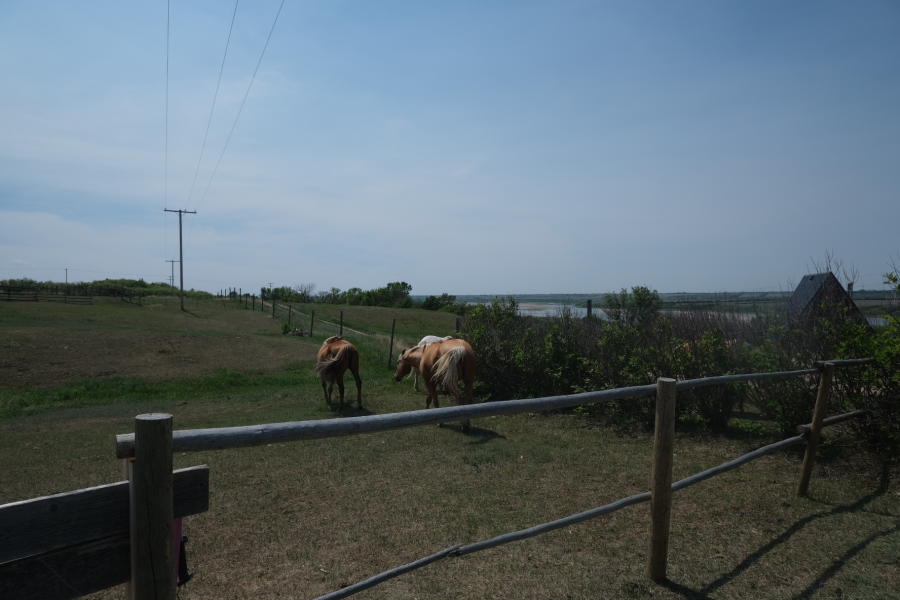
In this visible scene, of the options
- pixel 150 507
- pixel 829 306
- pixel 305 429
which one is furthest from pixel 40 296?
pixel 829 306

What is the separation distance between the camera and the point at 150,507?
5.10 ft

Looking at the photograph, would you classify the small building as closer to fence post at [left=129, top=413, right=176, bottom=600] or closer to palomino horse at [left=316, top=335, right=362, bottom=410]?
fence post at [left=129, top=413, right=176, bottom=600]

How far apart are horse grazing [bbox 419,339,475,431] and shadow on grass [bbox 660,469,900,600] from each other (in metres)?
4.70

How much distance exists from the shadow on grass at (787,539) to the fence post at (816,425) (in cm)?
29

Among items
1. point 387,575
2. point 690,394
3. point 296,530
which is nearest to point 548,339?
point 690,394

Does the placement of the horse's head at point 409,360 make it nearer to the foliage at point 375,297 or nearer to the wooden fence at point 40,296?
the wooden fence at point 40,296

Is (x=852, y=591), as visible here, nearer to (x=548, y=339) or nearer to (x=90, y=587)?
(x=90, y=587)

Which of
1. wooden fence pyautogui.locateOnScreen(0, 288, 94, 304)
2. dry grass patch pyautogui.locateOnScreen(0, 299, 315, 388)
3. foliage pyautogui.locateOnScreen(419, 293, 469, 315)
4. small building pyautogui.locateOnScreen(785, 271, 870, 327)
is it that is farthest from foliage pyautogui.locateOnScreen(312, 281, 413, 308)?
small building pyautogui.locateOnScreen(785, 271, 870, 327)

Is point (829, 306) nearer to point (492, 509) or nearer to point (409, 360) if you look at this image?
point (492, 509)

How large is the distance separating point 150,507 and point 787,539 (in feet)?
14.3

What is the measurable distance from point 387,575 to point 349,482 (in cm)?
306

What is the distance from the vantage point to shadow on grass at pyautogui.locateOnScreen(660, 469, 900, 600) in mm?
3201

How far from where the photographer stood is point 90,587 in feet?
5.04

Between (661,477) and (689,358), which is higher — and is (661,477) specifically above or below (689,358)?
below
